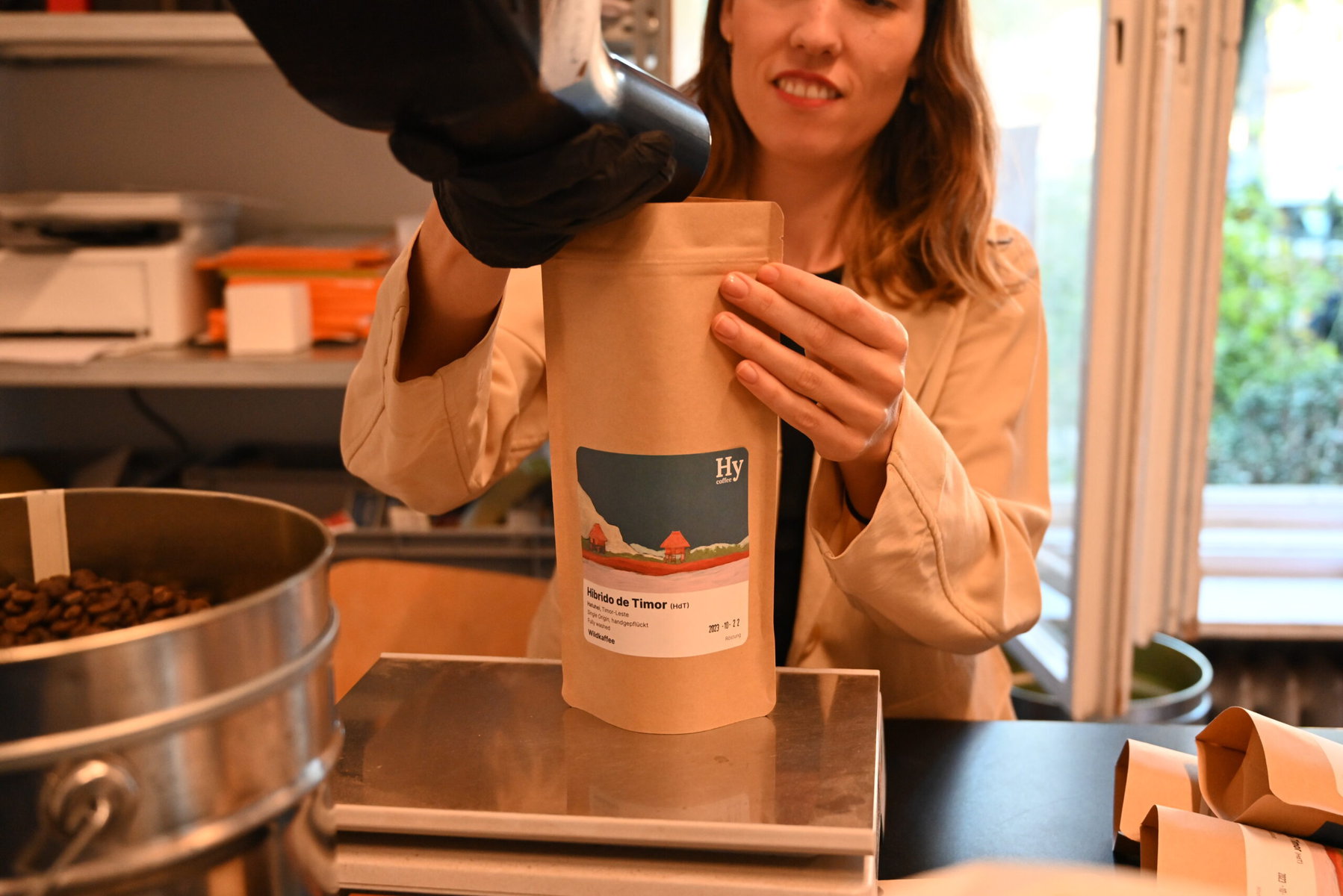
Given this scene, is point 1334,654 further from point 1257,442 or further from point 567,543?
point 567,543

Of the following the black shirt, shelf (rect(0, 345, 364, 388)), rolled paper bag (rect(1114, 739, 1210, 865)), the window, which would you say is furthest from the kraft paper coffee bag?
the window

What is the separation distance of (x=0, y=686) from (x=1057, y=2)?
1.79 m

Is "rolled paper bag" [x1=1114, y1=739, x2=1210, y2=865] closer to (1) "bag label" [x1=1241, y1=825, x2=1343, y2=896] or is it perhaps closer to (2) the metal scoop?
(1) "bag label" [x1=1241, y1=825, x2=1343, y2=896]

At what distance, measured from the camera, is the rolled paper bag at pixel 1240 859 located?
56 cm

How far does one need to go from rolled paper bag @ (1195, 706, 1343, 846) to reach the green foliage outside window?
2.13 meters

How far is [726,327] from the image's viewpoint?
23.0 inches

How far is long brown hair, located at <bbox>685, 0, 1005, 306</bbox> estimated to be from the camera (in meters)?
1.05

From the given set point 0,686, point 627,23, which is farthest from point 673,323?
point 627,23

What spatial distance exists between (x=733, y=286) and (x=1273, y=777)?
41cm

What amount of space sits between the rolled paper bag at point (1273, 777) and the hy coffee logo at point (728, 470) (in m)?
0.33

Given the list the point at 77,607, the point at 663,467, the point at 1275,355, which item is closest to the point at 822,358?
the point at 663,467

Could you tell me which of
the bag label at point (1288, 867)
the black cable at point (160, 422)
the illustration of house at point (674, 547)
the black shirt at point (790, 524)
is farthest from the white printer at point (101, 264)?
the bag label at point (1288, 867)

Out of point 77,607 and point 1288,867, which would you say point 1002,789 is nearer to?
point 1288,867

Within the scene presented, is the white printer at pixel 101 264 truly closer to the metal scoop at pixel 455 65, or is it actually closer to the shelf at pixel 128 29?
the shelf at pixel 128 29
